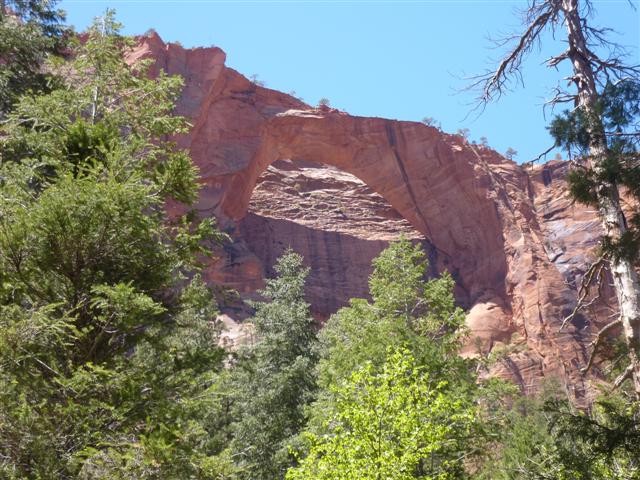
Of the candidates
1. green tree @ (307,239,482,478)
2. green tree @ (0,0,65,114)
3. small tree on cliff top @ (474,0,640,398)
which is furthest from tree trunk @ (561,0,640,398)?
green tree @ (0,0,65,114)

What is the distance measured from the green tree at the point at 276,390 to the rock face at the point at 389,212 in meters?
22.3

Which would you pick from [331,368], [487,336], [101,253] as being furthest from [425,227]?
[101,253]

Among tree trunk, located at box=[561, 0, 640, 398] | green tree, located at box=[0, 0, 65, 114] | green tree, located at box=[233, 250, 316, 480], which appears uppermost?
green tree, located at box=[0, 0, 65, 114]

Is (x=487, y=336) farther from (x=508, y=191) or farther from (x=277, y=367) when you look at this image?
(x=277, y=367)

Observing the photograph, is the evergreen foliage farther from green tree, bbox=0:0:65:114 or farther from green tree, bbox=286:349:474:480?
green tree, bbox=0:0:65:114

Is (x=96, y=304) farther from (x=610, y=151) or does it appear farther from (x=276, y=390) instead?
(x=276, y=390)

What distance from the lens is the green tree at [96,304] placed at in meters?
6.05

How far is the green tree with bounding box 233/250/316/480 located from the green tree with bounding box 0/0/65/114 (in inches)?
311

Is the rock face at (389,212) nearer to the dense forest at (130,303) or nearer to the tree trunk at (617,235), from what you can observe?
the dense forest at (130,303)

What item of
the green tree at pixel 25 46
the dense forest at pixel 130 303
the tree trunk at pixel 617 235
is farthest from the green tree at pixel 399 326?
the green tree at pixel 25 46

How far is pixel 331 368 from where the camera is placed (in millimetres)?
12859

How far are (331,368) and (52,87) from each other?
302 inches

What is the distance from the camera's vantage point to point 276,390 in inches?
664

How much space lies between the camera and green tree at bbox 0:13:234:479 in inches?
238
